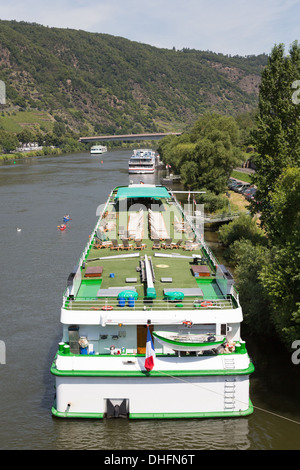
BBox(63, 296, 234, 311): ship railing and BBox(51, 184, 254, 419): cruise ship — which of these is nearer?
BBox(51, 184, 254, 419): cruise ship

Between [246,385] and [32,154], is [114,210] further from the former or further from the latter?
[32,154]

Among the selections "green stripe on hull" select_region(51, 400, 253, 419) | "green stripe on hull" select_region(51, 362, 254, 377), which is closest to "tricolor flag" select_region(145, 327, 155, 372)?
"green stripe on hull" select_region(51, 362, 254, 377)

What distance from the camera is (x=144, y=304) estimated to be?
66.4 feet

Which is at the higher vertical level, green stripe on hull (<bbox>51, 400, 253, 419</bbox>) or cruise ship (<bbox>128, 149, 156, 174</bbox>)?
cruise ship (<bbox>128, 149, 156, 174</bbox>)

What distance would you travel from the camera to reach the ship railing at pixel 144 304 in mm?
19703

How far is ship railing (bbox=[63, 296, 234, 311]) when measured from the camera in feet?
64.6

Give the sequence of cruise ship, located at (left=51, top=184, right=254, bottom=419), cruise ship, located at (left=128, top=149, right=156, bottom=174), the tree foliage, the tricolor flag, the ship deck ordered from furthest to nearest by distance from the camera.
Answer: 1. cruise ship, located at (left=128, top=149, right=156, bottom=174)
2. the tree foliage
3. the ship deck
4. cruise ship, located at (left=51, top=184, right=254, bottom=419)
5. the tricolor flag

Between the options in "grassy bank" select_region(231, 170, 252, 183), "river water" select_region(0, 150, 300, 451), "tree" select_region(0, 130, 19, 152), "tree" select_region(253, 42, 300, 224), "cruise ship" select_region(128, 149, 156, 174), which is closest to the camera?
"river water" select_region(0, 150, 300, 451)

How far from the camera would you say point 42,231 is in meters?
55.0

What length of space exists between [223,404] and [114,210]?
2162 centimetres

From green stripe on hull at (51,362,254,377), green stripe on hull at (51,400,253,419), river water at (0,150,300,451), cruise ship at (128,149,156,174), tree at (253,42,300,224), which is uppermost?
tree at (253,42,300,224)

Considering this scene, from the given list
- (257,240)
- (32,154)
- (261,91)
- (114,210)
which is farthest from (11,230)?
(32,154)

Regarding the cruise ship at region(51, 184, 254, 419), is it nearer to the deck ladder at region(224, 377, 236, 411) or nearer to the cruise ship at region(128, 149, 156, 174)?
the deck ladder at region(224, 377, 236, 411)
